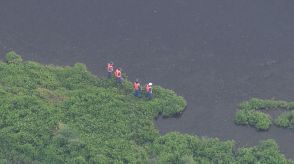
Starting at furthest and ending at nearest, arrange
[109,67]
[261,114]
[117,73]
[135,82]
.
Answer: [109,67], [117,73], [135,82], [261,114]

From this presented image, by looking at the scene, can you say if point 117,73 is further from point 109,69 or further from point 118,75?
point 109,69

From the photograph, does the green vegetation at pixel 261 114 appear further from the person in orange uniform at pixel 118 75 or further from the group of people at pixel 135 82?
the person in orange uniform at pixel 118 75

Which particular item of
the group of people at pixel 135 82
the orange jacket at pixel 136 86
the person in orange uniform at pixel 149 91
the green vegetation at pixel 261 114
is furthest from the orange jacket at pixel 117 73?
the green vegetation at pixel 261 114

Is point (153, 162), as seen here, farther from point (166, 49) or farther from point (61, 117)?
point (166, 49)

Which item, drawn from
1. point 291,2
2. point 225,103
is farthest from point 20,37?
point 291,2

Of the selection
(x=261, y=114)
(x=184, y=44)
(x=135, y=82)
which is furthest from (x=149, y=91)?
(x=261, y=114)
